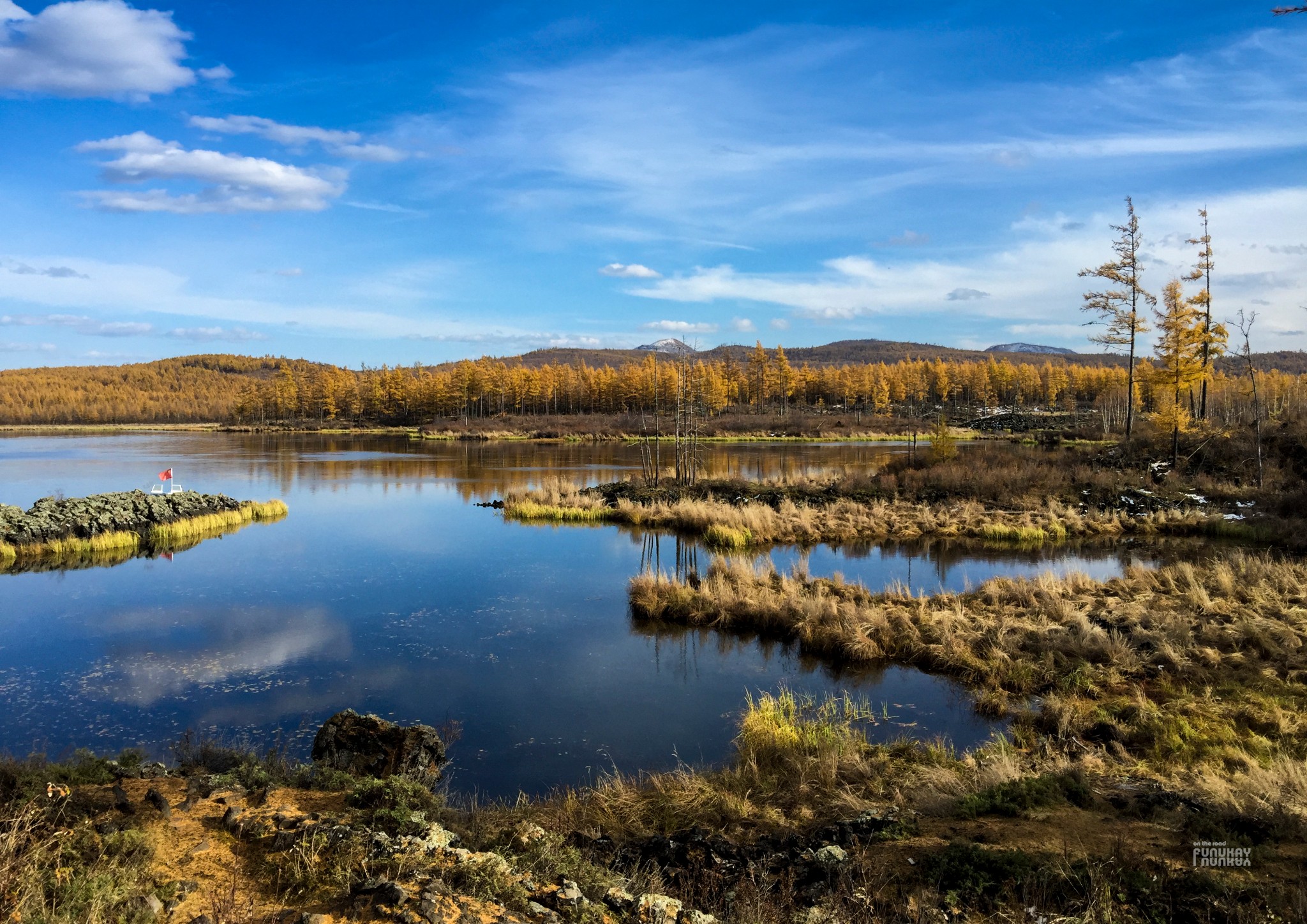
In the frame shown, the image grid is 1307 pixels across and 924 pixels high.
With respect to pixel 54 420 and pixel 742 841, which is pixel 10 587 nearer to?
pixel 742 841

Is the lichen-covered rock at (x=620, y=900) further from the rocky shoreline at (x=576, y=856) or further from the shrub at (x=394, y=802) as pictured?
the shrub at (x=394, y=802)

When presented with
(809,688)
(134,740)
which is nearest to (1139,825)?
(809,688)

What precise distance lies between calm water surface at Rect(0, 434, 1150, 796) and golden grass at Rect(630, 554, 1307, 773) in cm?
71

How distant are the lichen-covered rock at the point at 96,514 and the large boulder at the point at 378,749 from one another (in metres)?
20.0

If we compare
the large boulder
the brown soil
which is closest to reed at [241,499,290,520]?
the large boulder

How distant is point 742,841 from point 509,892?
97.2 inches

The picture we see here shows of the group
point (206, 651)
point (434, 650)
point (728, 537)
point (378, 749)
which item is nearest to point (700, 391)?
point (728, 537)

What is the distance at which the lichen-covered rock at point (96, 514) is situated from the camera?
22.6 metres

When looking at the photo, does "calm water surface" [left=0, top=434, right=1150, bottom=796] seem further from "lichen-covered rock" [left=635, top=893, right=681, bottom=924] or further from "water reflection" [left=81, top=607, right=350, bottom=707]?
"lichen-covered rock" [left=635, top=893, right=681, bottom=924]

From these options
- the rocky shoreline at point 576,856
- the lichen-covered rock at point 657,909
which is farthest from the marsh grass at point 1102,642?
the lichen-covered rock at point 657,909

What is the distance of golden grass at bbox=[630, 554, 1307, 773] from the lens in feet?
29.4

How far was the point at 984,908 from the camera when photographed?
512cm

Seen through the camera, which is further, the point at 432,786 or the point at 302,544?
the point at 302,544

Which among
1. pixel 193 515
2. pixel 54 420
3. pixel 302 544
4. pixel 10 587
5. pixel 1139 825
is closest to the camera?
pixel 1139 825
